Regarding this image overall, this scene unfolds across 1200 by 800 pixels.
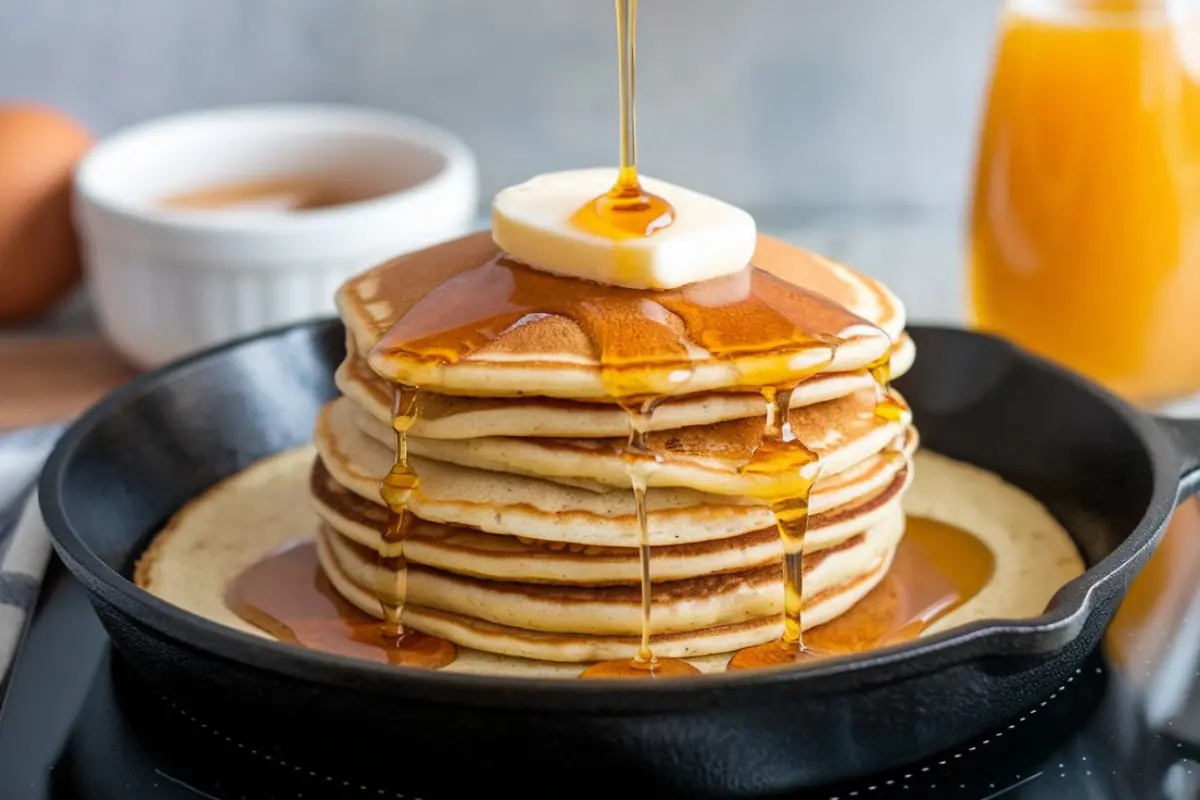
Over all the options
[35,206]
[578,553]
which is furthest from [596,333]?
[35,206]

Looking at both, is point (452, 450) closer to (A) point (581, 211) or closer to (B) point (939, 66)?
(A) point (581, 211)

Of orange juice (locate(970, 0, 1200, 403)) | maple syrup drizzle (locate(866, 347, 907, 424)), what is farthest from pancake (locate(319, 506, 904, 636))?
orange juice (locate(970, 0, 1200, 403))

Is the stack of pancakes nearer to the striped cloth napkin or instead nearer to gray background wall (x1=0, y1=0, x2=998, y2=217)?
the striped cloth napkin

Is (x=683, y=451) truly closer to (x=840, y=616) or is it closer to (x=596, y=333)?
(x=596, y=333)

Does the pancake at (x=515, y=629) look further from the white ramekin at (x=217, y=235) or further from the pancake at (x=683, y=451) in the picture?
the white ramekin at (x=217, y=235)

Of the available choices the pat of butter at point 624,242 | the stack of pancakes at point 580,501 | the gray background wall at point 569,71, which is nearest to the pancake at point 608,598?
the stack of pancakes at point 580,501

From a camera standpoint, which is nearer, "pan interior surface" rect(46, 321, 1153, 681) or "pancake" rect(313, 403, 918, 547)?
"pancake" rect(313, 403, 918, 547)
